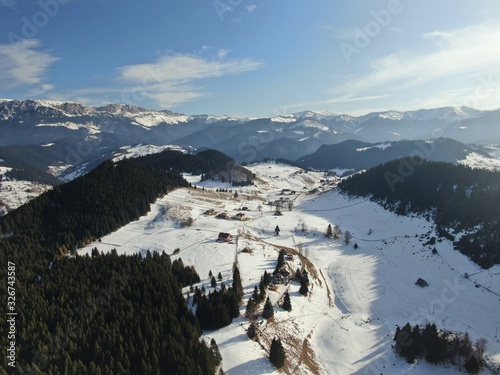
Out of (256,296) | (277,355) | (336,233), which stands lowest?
(336,233)

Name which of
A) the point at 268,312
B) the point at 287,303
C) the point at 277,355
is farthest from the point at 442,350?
the point at 268,312

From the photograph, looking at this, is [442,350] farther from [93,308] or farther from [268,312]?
[93,308]

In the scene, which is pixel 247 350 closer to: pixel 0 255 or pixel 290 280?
pixel 290 280

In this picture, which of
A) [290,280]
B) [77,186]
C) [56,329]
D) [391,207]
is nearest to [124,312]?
[56,329]

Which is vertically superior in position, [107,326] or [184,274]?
[107,326]

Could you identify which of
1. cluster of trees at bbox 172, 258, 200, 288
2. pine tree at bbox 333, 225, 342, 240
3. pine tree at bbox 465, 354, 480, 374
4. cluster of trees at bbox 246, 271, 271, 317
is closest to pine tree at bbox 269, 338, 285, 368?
cluster of trees at bbox 246, 271, 271, 317

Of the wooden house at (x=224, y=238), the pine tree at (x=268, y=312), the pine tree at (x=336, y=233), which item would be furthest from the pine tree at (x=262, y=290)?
the pine tree at (x=336, y=233)

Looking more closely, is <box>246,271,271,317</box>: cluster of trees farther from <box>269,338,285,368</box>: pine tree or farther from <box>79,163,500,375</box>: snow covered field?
<box>269,338,285,368</box>: pine tree

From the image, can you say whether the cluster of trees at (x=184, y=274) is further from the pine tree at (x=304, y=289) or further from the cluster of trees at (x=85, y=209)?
the cluster of trees at (x=85, y=209)
